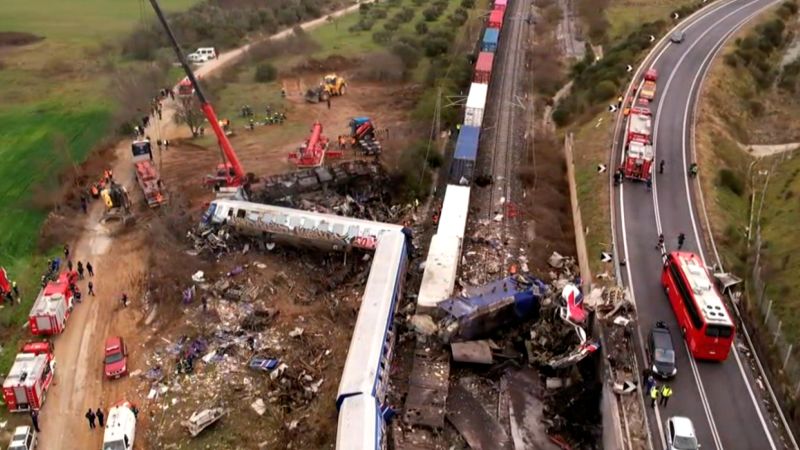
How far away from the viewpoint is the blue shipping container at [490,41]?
226ft

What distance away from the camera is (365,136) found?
52781 mm

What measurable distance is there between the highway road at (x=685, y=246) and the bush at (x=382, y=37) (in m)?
30.8

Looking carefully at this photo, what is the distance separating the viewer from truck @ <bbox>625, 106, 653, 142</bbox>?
43812 mm

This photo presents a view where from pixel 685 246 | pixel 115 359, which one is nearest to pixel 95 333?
pixel 115 359

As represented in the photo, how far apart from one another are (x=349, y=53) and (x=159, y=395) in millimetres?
54419

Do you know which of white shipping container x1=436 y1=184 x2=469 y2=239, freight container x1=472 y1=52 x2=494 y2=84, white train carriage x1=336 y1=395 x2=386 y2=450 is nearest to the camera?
white train carriage x1=336 y1=395 x2=386 y2=450

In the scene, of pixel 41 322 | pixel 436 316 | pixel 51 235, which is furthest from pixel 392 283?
pixel 51 235

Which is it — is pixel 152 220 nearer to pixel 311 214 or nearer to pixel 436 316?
pixel 311 214

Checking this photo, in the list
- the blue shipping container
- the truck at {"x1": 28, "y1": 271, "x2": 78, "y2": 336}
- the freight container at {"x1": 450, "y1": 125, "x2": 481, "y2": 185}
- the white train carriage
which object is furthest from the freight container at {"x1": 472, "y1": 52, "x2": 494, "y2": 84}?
the white train carriage

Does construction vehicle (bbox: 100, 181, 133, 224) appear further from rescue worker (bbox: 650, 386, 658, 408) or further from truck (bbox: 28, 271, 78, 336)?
rescue worker (bbox: 650, 386, 658, 408)

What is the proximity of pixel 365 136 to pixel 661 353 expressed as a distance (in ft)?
102

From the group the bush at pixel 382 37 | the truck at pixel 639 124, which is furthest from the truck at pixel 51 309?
the bush at pixel 382 37

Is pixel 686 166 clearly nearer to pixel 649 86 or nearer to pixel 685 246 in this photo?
pixel 685 246

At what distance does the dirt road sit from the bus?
23165 mm
